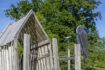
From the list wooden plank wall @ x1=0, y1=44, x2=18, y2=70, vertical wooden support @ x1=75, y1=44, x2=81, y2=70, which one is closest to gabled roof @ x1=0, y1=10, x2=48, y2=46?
wooden plank wall @ x1=0, y1=44, x2=18, y2=70

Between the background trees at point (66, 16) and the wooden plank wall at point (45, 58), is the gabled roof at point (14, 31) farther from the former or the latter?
the background trees at point (66, 16)

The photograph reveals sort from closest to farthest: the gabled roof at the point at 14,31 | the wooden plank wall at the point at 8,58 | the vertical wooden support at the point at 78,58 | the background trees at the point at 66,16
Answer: the vertical wooden support at the point at 78,58, the wooden plank wall at the point at 8,58, the gabled roof at the point at 14,31, the background trees at the point at 66,16

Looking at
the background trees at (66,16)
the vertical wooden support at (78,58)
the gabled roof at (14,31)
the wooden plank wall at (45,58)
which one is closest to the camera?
the vertical wooden support at (78,58)

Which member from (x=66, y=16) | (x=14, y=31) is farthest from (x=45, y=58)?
(x=66, y=16)

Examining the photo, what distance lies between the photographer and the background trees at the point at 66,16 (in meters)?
33.5

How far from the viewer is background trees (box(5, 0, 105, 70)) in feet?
110

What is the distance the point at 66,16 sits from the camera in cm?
3406

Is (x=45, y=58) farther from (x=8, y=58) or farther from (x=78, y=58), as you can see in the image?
(x=78, y=58)

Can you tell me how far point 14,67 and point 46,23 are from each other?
23.1 metres

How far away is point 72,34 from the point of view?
3284 centimetres

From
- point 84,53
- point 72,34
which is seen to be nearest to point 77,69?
point 84,53

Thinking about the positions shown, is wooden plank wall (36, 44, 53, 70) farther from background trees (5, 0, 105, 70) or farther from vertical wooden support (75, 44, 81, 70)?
background trees (5, 0, 105, 70)

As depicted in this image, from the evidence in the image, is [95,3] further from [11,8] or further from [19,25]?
[19,25]

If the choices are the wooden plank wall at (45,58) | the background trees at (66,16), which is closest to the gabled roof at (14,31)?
the wooden plank wall at (45,58)
